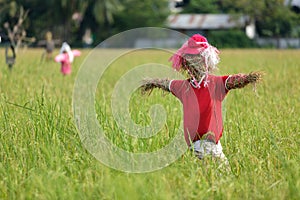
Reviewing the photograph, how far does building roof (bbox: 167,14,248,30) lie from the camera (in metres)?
48.0

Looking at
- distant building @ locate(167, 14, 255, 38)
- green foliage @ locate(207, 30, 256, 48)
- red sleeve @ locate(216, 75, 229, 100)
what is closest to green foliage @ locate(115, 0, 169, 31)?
distant building @ locate(167, 14, 255, 38)

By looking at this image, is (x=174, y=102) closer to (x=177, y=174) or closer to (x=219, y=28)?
(x=177, y=174)

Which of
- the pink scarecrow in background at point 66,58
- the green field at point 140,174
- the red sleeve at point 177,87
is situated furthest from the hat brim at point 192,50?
the pink scarecrow in background at point 66,58

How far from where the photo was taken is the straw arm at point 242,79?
11.6 feet

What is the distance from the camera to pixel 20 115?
463 cm

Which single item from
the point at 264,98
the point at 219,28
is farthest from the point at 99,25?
the point at 264,98

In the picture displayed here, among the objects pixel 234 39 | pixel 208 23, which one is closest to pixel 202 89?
pixel 234 39

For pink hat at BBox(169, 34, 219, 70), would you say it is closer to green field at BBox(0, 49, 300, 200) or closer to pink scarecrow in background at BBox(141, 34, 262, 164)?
pink scarecrow in background at BBox(141, 34, 262, 164)

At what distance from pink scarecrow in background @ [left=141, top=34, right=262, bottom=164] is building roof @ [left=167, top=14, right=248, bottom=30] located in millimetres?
44479

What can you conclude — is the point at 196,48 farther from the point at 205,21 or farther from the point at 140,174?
the point at 205,21

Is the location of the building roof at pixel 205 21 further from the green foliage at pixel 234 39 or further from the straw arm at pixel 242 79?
the straw arm at pixel 242 79

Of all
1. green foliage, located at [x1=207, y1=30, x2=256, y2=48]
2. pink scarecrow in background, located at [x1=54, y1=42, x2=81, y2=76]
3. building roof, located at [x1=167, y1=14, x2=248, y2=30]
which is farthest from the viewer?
building roof, located at [x1=167, y1=14, x2=248, y2=30]

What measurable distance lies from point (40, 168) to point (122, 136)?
1.73 feet

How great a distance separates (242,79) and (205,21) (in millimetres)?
48291
